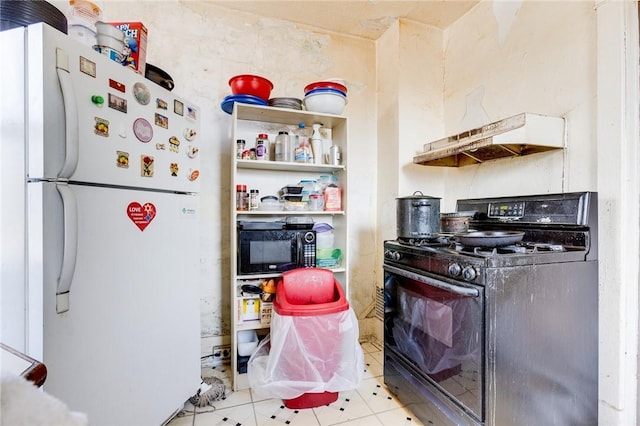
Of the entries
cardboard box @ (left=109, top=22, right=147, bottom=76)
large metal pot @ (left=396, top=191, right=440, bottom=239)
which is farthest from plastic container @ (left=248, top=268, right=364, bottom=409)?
cardboard box @ (left=109, top=22, right=147, bottom=76)

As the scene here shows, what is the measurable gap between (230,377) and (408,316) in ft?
4.29

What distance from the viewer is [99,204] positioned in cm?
120

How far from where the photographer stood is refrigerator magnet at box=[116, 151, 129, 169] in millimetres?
1269

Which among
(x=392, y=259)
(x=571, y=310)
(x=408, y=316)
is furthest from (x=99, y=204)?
(x=571, y=310)

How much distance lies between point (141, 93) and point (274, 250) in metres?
1.17

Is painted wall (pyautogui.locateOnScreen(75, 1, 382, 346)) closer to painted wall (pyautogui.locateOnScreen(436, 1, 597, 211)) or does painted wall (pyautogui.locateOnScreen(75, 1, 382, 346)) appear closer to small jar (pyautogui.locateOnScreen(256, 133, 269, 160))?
small jar (pyautogui.locateOnScreen(256, 133, 269, 160))

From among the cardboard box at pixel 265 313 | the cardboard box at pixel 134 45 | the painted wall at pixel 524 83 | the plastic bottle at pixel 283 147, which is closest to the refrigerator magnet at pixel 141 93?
the cardboard box at pixel 134 45

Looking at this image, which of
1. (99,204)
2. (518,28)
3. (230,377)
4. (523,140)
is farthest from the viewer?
(230,377)

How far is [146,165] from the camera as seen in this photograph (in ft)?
4.65

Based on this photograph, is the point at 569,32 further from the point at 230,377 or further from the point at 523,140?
the point at 230,377

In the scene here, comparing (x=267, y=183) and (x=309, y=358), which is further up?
(x=267, y=183)

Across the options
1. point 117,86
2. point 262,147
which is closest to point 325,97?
point 262,147

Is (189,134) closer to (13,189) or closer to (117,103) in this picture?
(117,103)

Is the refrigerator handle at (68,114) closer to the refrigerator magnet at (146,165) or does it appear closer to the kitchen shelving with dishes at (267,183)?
the refrigerator magnet at (146,165)
